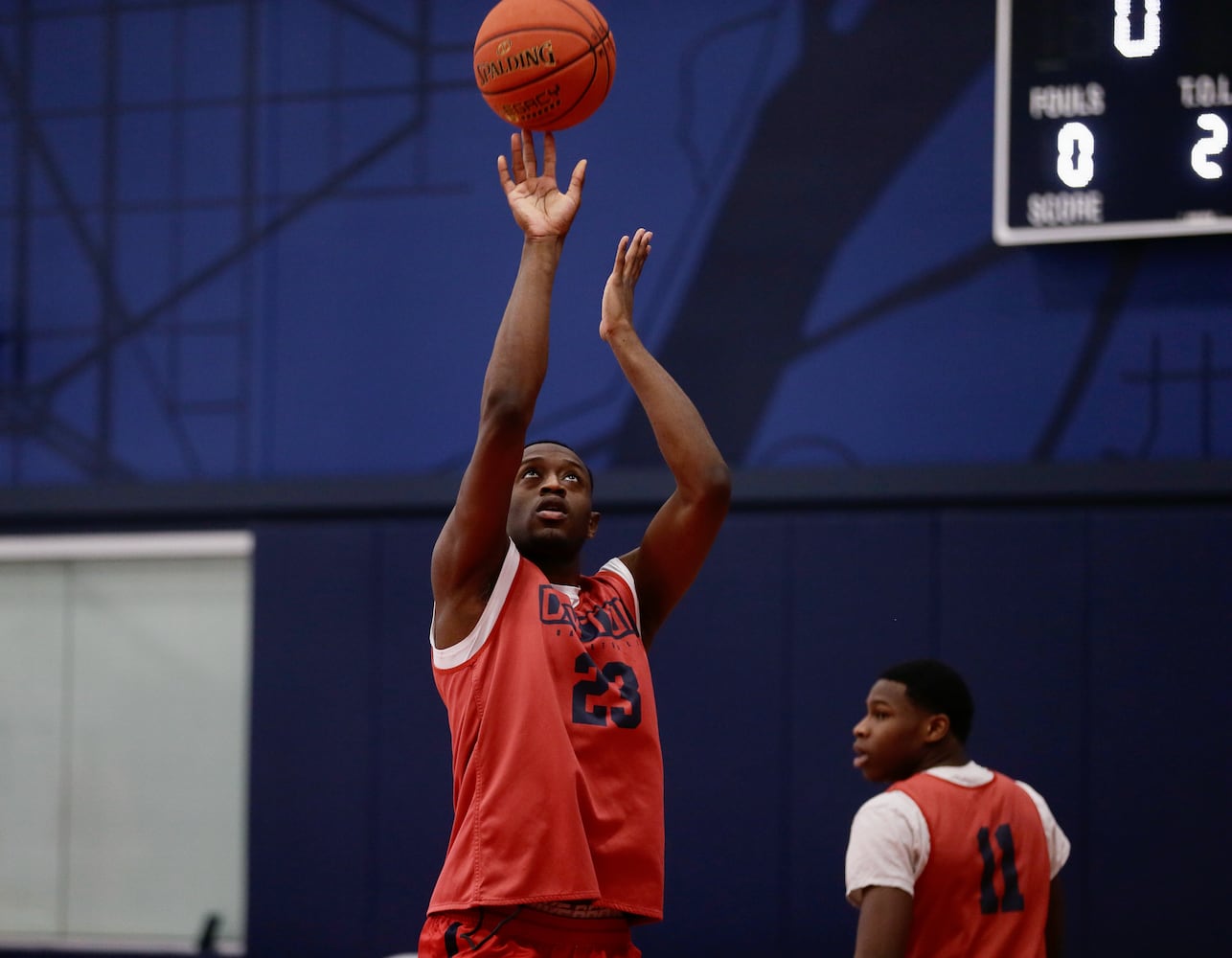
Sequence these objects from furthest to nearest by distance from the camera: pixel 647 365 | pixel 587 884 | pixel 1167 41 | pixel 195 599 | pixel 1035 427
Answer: pixel 195 599 < pixel 1035 427 < pixel 1167 41 < pixel 647 365 < pixel 587 884

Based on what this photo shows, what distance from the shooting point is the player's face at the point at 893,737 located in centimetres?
364

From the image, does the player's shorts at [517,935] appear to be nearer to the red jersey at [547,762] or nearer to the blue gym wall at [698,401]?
the red jersey at [547,762]

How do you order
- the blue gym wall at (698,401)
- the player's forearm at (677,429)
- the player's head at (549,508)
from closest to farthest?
the player's head at (549,508)
the player's forearm at (677,429)
the blue gym wall at (698,401)

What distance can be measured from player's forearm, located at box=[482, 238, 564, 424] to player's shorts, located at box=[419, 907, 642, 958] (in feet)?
2.90

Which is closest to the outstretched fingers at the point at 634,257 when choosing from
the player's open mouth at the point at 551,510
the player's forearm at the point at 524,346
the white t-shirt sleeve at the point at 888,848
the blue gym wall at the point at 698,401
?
the player's forearm at the point at 524,346

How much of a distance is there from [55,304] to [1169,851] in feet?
16.7

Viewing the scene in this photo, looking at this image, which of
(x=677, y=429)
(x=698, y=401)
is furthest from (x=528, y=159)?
(x=698, y=401)

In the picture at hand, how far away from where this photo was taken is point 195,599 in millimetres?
6688

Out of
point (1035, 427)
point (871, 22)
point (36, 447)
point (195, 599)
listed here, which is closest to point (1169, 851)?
point (1035, 427)

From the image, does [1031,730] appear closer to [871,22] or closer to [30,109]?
[871,22]

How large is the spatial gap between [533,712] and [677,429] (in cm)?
74

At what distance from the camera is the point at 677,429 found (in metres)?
3.25

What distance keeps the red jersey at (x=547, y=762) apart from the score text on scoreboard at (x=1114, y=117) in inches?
133

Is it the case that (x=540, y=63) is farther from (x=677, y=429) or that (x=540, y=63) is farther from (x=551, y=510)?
(x=551, y=510)
